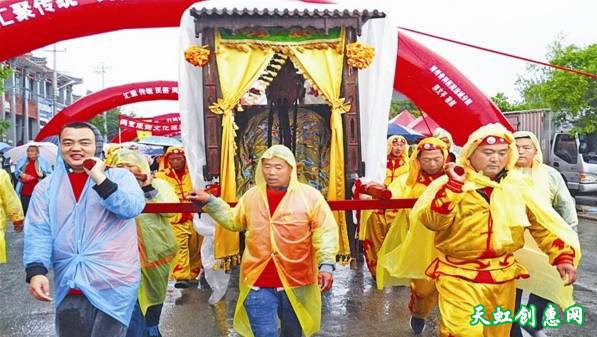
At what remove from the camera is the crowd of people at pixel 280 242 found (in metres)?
3.11

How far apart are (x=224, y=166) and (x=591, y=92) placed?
44.5ft

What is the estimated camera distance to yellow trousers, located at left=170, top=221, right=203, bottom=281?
6.90 metres

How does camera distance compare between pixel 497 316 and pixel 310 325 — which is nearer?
pixel 497 316

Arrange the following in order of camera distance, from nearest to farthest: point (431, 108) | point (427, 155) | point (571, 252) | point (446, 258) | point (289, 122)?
1. point (571, 252)
2. point (446, 258)
3. point (427, 155)
4. point (289, 122)
5. point (431, 108)

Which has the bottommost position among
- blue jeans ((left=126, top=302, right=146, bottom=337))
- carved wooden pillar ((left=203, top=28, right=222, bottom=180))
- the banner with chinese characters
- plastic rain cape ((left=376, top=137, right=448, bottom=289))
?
blue jeans ((left=126, top=302, right=146, bottom=337))

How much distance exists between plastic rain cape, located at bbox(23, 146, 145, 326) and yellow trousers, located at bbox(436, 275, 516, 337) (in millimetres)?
1745

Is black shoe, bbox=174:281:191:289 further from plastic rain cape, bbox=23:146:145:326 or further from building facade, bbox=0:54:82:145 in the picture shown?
building facade, bbox=0:54:82:145

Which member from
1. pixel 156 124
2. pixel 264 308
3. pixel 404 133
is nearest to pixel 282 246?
pixel 264 308

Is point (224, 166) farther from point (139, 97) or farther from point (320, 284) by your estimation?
point (139, 97)

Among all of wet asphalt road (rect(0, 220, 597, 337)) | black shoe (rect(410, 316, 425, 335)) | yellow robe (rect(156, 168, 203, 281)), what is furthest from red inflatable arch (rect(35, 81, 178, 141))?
black shoe (rect(410, 316, 425, 335))

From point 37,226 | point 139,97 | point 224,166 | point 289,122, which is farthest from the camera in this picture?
point 139,97

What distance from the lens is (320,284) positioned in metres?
3.81

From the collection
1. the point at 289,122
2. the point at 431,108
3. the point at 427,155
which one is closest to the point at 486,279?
the point at 427,155

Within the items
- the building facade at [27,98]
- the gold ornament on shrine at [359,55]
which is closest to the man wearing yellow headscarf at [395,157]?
the gold ornament on shrine at [359,55]
